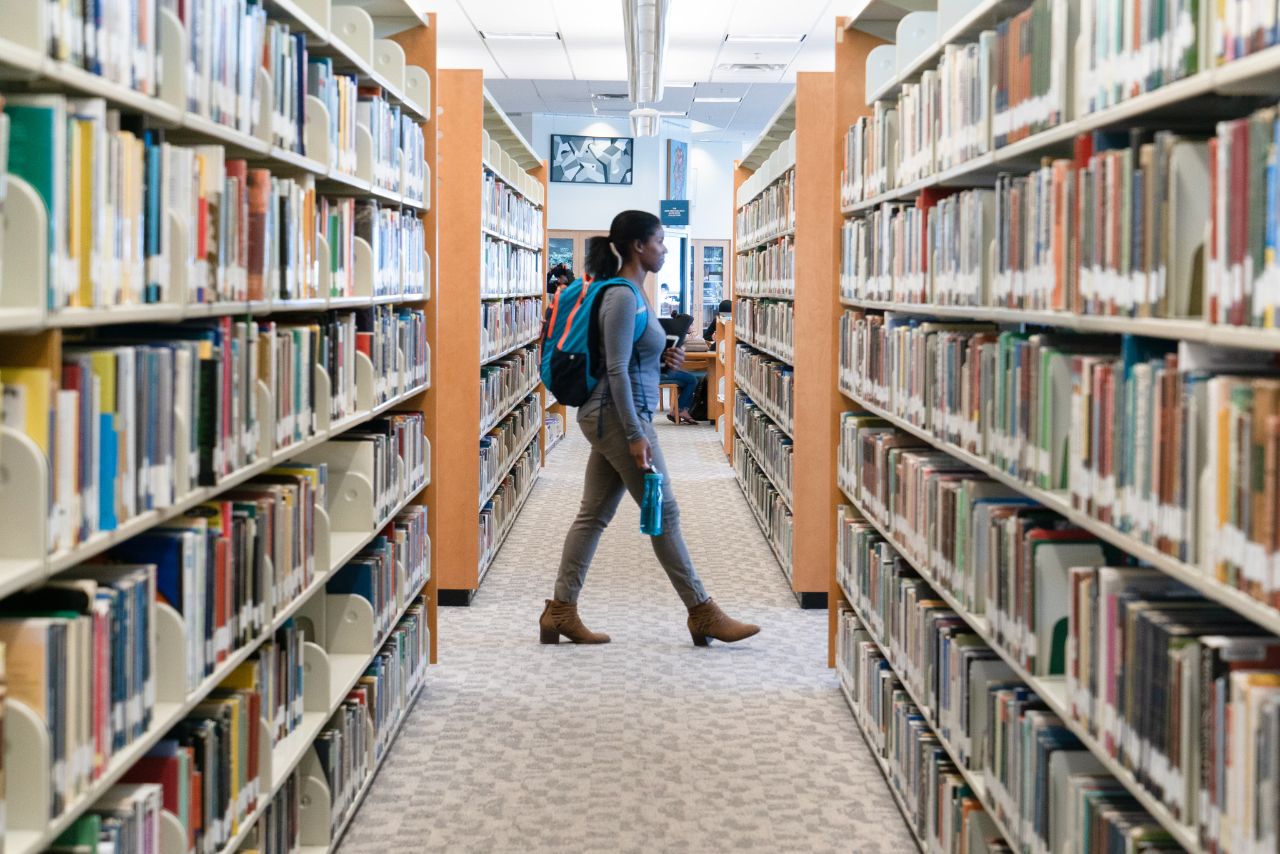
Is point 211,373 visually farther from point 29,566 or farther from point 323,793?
point 323,793

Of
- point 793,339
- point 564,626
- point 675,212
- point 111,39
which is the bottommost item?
point 564,626

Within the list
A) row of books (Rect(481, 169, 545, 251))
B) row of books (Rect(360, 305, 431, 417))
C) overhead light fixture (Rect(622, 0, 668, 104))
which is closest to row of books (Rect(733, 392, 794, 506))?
row of books (Rect(481, 169, 545, 251))

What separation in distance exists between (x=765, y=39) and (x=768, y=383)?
13.9ft

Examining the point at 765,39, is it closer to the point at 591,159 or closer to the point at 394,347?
the point at 591,159

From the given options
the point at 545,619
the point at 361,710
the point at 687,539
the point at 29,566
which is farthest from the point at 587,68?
the point at 29,566

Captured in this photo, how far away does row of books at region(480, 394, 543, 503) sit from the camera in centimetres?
652

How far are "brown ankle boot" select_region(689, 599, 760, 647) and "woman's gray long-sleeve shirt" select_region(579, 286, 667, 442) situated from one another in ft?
2.54

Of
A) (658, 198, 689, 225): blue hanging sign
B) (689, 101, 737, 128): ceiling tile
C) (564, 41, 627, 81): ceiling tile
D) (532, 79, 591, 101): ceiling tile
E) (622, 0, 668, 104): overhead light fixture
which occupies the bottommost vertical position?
(658, 198, 689, 225): blue hanging sign

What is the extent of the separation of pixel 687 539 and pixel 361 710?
4.20m

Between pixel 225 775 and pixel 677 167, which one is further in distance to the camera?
pixel 677 167

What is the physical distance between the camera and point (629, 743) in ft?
13.5

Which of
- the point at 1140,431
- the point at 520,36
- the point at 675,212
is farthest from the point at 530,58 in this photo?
the point at 1140,431

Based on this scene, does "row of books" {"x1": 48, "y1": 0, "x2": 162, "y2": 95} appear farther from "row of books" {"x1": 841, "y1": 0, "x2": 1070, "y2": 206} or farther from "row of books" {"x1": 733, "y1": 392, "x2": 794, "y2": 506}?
"row of books" {"x1": 733, "y1": 392, "x2": 794, "y2": 506}

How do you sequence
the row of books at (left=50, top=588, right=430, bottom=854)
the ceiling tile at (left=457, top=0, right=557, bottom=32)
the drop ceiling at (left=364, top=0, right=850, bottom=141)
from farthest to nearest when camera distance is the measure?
the drop ceiling at (left=364, top=0, right=850, bottom=141), the ceiling tile at (left=457, top=0, right=557, bottom=32), the row of books at (left=50, top=588, right=430, bottom=854)
